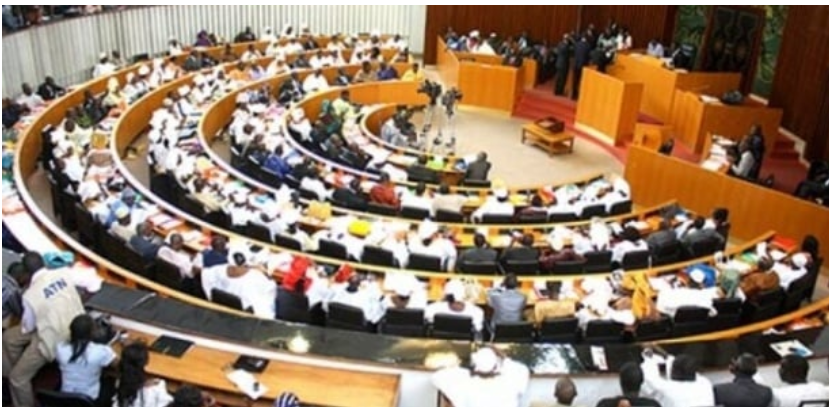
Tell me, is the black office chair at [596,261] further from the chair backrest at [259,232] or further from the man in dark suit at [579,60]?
the man in dark suit at [579,60]

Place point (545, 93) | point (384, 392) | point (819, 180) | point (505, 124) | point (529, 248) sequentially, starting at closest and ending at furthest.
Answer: point (384, 392) → point (529, 248) → point (819, 180) → point (505, 124) → point (545, 93)

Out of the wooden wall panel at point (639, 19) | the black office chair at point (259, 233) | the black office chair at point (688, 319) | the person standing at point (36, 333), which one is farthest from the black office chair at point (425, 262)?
the wooden wall panel at point (639, 19)

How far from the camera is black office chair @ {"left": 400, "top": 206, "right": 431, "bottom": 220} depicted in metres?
12.2

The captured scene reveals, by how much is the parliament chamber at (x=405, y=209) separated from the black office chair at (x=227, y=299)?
83 mm

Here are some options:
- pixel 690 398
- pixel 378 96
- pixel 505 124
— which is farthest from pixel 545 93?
pixel 690 398

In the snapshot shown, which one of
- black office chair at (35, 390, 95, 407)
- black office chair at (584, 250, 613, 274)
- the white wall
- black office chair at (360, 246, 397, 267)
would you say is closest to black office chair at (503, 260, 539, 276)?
black office chair at (584, 250, 613, 274)

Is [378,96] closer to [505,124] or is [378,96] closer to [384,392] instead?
[505,124]

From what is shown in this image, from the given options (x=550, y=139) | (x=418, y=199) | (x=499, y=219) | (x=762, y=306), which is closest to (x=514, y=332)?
(x=762, y=306)

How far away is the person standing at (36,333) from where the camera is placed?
5.83 m

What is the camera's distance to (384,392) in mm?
5859

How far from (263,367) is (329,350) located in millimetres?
498

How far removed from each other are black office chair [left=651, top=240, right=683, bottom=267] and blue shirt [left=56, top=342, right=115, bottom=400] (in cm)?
739

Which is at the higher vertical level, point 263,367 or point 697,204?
point 263,367

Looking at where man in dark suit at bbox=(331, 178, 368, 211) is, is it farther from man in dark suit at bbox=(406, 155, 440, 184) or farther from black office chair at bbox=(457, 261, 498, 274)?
black office chair at bbox=(457, 261, 498, 274)
